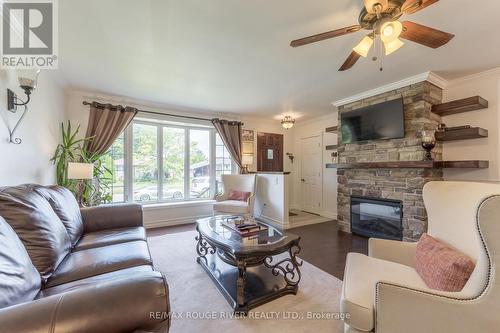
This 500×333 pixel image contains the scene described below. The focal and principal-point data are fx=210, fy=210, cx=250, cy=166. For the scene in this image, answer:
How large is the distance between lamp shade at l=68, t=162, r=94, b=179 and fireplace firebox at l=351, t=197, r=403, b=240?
13.7ft

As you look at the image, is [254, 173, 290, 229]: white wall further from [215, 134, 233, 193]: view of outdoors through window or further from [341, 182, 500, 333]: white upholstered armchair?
[341, 182, 500, 333]: white upholstered armchair

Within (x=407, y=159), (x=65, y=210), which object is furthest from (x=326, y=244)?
(x=65, y=210)

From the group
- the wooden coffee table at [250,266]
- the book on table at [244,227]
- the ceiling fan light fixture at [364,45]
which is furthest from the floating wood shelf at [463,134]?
the book on table at [244,227]

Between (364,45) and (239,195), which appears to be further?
(239,195)

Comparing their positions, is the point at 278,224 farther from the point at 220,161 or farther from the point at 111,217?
the point at 111,217

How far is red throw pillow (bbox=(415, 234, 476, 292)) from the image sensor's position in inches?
41.1

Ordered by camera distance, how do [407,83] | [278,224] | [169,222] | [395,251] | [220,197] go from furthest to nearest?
[220,197] < [169,222] < [278,224] < [407,83] < [395,251]

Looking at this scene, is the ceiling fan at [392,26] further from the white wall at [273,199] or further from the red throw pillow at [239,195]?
the red throw pillow at [239,195]

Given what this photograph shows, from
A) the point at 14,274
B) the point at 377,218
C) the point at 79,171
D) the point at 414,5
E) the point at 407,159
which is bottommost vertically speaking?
the point at 377,218

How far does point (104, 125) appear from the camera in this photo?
368 centimetres

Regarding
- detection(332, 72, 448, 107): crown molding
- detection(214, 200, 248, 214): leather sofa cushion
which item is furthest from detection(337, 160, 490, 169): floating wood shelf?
detection(214, 200, 248, 214): leather sofa cushion

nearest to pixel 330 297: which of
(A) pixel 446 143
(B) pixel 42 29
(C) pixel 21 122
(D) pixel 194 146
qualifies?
(A) pixel 446 143

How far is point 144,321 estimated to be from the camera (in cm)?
80

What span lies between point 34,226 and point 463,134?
175 inches
